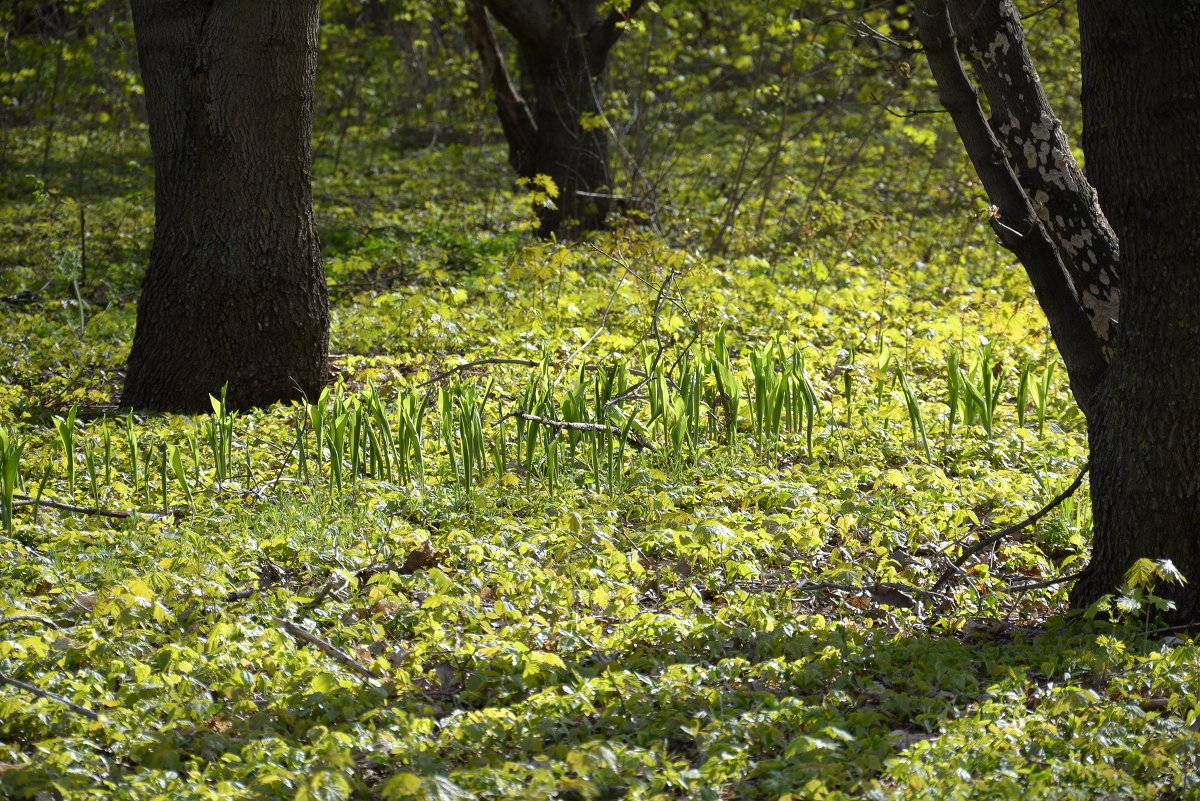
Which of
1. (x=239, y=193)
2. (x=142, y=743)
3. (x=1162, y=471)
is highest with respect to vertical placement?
(x=239, y=193)

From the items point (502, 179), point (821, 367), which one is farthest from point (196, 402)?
point (502, 179)

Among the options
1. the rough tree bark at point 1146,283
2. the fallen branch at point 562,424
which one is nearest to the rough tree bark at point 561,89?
the fallen branch at point 562,424

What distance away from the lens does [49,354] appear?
674cm

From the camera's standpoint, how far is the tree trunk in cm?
981

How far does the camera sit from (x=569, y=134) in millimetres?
10031

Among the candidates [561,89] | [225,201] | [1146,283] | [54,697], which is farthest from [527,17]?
[54,697]

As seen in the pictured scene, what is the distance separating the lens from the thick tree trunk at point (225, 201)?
5.70m

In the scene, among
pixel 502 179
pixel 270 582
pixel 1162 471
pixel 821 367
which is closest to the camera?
pixel 1162 471

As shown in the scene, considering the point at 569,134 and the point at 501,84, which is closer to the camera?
the point at 569,134

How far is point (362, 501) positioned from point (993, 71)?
2.71m

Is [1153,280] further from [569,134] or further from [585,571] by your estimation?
[569,134]

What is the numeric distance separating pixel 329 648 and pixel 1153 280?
7.57ft

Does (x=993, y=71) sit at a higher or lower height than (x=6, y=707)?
higher

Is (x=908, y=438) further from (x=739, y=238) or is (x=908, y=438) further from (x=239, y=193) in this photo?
(x=739, y=238)
